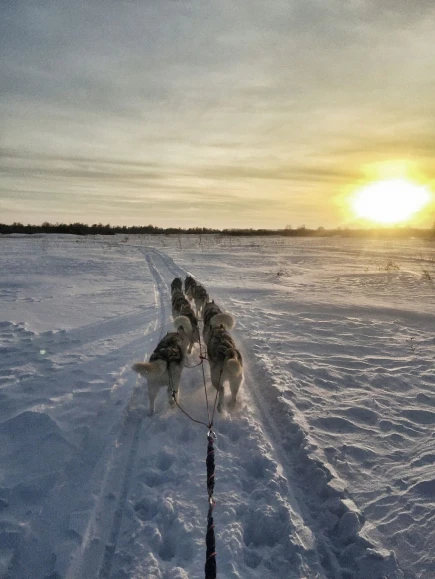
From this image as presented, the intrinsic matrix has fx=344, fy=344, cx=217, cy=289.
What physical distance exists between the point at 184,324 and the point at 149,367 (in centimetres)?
200

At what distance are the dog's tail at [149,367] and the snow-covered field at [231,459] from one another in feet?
2.04

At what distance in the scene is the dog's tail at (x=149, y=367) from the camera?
4.15m

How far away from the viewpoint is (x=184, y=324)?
6.18 meters

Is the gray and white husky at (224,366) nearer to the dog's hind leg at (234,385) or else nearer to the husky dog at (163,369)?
the dog's hind leg at (234,385)

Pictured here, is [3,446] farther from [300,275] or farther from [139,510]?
[300,275]

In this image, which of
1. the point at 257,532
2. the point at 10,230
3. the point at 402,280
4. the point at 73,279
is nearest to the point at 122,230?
the point at 10,230

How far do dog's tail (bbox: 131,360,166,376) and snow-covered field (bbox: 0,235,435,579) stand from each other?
2.04ft

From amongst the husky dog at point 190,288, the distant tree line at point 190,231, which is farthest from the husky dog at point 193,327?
the distant tree line at point 190,231

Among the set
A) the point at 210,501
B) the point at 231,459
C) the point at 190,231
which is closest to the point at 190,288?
the point at 231,459

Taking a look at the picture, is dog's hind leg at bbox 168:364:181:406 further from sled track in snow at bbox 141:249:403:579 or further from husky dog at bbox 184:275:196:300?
husky dog at bbox 184:275:196:300

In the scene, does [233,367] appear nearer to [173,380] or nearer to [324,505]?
Result: [173,380]

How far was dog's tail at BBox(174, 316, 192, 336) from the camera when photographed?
6102mm

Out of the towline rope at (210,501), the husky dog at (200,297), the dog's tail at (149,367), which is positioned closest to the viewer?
the towline rope at (210,501)

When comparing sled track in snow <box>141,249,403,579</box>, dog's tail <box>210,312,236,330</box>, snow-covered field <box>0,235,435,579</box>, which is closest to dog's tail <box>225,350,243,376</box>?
snow-covered field <box>0,235,435,579</box>
